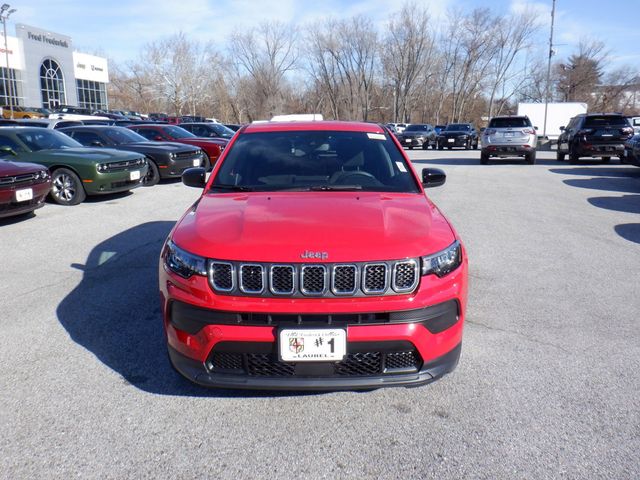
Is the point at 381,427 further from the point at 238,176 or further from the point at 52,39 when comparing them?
the point at 52,39

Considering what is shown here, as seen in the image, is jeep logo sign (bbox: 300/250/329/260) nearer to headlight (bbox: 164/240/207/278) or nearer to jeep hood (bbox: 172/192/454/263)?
jeep hood (bbox: 172/192/454/263)

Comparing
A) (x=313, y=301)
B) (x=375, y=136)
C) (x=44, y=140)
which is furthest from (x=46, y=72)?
(x=313, y=301)

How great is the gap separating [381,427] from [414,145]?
95.5 ft

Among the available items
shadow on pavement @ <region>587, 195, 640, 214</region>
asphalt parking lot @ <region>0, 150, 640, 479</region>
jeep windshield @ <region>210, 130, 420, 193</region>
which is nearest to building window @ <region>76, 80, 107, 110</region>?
shadow on pavement @ <region>587, 195, 640, 214</region>

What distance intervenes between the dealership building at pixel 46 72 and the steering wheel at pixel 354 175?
5601 cm

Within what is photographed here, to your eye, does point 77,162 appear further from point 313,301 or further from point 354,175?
point 313,301

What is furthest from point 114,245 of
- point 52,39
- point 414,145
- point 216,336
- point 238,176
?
point 52,39

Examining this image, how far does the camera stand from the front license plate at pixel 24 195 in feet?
25.3

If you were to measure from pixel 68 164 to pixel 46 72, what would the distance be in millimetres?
54405

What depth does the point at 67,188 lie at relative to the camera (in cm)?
997

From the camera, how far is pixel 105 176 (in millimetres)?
9953

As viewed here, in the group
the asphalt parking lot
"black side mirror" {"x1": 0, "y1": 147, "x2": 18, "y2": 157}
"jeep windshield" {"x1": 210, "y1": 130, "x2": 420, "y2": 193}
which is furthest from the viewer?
"black side mirror" {"x1": 0, "y1": 147, "x2": 18, "y2": 157}

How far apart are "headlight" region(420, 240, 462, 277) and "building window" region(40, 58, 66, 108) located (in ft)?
200

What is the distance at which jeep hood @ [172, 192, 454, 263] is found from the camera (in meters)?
2.67
